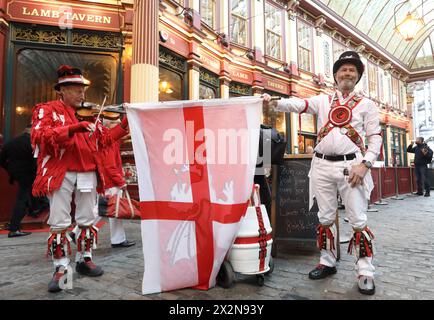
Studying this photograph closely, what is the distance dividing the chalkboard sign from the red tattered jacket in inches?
84.6

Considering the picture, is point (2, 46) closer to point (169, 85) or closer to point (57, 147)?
point (169, 85)

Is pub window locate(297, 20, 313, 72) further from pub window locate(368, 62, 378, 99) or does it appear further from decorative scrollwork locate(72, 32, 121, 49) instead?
decorative scrollwork locate(72, 32, 121, 49)

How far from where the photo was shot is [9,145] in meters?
5.11

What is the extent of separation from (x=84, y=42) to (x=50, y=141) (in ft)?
16.2

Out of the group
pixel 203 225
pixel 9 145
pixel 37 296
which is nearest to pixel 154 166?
pixel 203 225

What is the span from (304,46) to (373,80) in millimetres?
7597

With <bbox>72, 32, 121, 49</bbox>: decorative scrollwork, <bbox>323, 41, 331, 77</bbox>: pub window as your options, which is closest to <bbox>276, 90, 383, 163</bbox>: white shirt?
<bbox>72, 32, 121, 49</bbox>: decorative scrollwork

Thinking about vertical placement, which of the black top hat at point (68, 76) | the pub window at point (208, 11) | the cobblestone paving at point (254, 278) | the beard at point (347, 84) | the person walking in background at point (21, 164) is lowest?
the cobblestone paving at point (254, 278)

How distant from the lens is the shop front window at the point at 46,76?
6.05 m

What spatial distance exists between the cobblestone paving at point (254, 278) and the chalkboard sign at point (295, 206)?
0.24 m

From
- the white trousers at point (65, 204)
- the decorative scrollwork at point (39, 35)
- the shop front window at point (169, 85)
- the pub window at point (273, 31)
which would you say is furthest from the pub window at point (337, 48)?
the white trousers at point (65, 204)

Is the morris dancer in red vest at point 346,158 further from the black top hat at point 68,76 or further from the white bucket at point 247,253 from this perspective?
the black top hat at point 68,76
